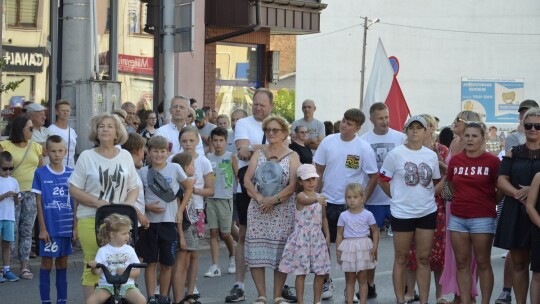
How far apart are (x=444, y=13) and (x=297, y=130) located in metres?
54.8

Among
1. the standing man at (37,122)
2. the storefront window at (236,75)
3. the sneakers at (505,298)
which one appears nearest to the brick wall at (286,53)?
the storefront window at (236,75)

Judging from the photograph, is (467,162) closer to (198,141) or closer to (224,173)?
(198,141)

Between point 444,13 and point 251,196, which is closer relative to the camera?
point 251,196

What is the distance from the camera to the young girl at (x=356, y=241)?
10797 millimetres

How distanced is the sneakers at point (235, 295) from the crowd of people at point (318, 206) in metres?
0.01

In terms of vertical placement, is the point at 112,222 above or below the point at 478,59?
below

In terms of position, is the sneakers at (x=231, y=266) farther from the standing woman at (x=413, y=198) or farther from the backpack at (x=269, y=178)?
the standing woman at (x=413, y=198)

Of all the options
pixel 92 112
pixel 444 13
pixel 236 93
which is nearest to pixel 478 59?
pixel 444 13

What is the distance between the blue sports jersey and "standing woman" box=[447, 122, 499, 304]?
139 inches

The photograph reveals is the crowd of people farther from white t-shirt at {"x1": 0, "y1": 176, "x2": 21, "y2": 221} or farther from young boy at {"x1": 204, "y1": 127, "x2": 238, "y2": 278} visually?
white t-shirt at {"x1": 0, "y1": 176, "x2": 21, "y2": 221}

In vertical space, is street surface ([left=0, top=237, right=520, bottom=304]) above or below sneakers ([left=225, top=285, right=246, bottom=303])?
below

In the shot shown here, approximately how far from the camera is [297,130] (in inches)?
539

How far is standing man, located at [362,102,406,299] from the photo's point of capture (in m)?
11.7

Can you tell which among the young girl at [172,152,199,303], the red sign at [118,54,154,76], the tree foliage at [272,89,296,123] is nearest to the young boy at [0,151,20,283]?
the young girl at [172,152,199,303]
